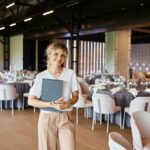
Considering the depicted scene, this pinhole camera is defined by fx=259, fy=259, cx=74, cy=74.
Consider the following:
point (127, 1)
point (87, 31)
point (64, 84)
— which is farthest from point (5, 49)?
point (64, 84)

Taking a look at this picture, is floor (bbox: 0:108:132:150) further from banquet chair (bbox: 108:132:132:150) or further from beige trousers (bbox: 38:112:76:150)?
banquet chair (bbox: 108:132:132:150)

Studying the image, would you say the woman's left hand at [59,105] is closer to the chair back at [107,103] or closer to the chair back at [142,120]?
the chair back at [142,120]

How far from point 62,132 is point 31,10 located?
41.4 ft

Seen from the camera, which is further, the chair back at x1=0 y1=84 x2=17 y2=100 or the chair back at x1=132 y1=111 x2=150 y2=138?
the chair back at x1=0 y1=84 x2=17 y2=100

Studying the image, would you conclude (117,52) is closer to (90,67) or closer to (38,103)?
(90,67)

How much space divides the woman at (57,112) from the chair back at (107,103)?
3059 millimetres

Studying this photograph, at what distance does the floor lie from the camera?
4346 millimetres

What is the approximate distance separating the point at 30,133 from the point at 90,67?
40.9 ft

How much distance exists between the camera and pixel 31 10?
1381cm

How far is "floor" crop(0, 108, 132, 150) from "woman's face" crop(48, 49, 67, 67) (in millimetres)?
2520

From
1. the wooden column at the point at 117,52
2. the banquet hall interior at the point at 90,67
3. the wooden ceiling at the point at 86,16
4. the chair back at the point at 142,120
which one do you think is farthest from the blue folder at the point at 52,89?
the wooden column at the point at 117,52

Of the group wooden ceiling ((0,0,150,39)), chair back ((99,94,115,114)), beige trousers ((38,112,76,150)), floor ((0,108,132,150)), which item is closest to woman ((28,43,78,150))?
beige trousers ((38,112,76,150))

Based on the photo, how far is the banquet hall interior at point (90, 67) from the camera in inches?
186

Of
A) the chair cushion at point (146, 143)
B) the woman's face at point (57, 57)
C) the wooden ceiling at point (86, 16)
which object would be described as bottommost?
the chair cushion at point (146, 143)
